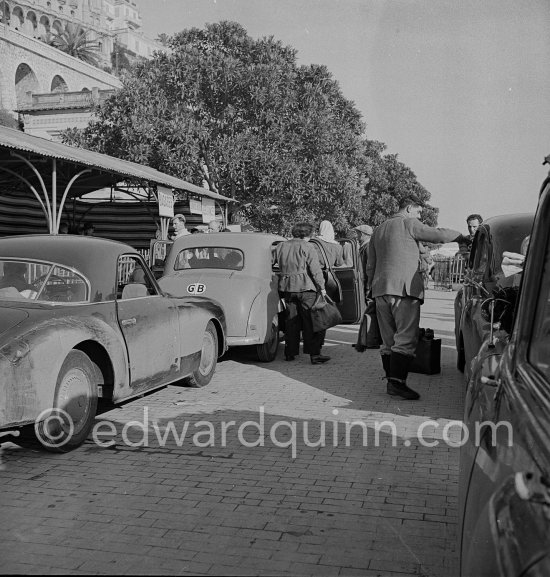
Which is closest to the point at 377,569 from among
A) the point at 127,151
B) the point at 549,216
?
the point at 549,216

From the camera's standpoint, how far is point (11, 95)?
246 feet

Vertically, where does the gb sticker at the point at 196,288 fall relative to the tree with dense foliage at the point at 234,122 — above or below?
below

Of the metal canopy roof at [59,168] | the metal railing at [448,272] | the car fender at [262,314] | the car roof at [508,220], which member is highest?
the metal canopy roof at [59,168]

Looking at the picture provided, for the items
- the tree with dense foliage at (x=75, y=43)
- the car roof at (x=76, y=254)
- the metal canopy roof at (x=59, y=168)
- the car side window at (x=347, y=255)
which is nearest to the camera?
the car roof at (x=76, y=254)

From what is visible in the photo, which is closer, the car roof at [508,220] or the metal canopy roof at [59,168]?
the car roof at [508,220]

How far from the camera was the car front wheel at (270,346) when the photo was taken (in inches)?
381

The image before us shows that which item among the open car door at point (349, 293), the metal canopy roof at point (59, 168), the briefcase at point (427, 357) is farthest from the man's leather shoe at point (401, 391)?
the metal canopy roof at point (59, 168)

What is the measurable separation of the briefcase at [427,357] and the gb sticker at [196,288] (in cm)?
282

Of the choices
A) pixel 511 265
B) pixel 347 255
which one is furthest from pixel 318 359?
pixel 511 265

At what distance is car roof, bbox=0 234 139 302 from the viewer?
5980 millimetres

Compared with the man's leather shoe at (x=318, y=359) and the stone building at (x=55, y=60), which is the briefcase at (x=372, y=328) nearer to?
the man's leather shoe at (x=318, y=359)

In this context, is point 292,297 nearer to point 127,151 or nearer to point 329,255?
point 329,255

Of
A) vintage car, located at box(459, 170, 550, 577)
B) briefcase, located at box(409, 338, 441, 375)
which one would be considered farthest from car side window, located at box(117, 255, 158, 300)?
vintage car, located at box(459, 170, 550, 577)

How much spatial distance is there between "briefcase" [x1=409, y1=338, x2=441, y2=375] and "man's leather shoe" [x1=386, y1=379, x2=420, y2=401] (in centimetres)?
131
